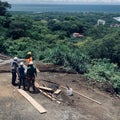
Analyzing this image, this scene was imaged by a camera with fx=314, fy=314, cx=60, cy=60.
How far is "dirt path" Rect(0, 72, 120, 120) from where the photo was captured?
11.8m

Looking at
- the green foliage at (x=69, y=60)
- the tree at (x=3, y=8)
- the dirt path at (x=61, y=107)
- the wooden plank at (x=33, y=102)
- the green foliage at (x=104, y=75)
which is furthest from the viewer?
the tree at (x=3, y=8)

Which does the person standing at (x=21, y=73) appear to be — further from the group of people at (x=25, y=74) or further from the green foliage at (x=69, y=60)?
the green foliage at (x=69, y=60)

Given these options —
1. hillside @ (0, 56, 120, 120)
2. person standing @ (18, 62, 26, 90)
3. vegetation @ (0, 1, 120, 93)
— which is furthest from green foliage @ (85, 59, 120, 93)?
person standing @ (18, 62, 26, 90)

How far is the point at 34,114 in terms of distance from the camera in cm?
1188

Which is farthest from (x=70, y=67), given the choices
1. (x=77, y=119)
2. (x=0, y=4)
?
(x=0, y=4)

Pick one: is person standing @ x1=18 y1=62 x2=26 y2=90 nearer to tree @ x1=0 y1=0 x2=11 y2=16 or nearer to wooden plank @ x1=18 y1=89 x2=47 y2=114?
wooden plank @ x1=18 y1=89 x2=47 y2=114

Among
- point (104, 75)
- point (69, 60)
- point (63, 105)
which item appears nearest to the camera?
point (63, 105)

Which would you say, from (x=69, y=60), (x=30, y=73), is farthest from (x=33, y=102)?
(x=69, y=60)

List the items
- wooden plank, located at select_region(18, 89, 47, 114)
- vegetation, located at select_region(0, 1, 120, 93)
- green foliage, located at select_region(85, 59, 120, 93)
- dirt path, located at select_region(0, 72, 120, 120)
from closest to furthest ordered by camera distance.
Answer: dirt path, located at select_region(0, 72, 120, 120) → wooden plank, located at select_region(18, 89, 47, 114) → green foliage, located at select_region(85, 59, 120, 93) → vegetation, located at select_region(0, 1, 120, 93)

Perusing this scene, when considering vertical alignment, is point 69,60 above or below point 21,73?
below

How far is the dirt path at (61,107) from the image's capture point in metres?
11.8

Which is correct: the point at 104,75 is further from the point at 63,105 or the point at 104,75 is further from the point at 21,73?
the point at 21,73

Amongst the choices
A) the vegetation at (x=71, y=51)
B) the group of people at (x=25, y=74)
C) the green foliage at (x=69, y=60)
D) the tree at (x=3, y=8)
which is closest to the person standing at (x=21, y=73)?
the group of people at (x=25, y=74)

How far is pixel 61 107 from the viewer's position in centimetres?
1264
